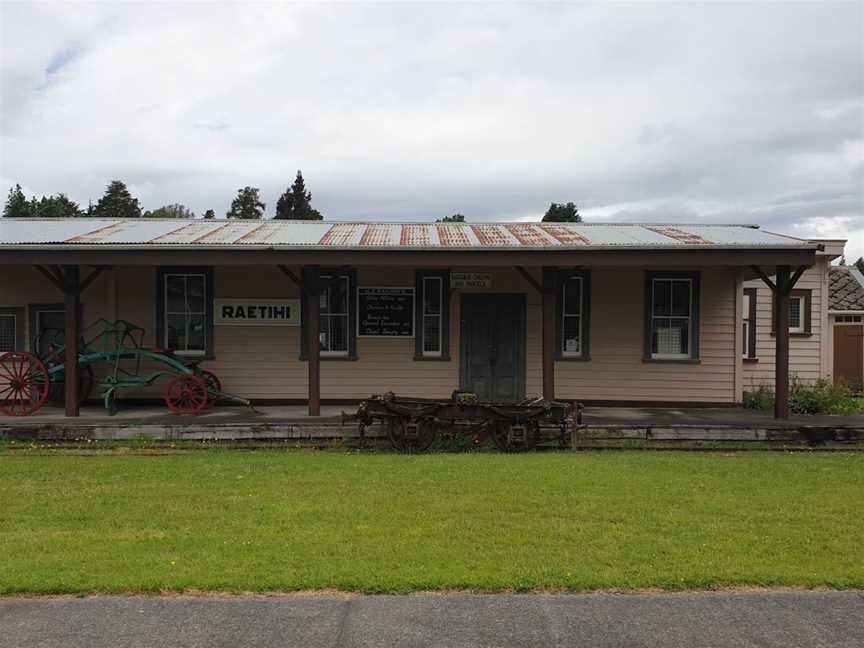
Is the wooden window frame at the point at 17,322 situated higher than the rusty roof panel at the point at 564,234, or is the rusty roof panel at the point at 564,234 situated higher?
the rusty roof panel at the point at 564,234

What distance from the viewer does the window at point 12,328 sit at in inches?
494

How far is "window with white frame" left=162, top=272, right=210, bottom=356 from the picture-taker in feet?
41.4

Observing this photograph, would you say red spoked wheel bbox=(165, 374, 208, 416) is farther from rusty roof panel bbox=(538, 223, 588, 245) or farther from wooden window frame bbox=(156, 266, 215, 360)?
rusty roof panel bbox=(538, 223, 588, 245)

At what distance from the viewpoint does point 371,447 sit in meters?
10.3

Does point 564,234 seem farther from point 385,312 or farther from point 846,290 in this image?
point 846,290

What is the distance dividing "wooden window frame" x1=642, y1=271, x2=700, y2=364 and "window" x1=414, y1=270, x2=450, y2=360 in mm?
3541

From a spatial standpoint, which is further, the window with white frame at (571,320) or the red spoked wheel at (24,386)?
the window with white frame at (571,320)

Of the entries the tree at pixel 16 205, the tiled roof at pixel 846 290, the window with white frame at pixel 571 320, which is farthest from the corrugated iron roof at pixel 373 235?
the tree at pixel 16 205

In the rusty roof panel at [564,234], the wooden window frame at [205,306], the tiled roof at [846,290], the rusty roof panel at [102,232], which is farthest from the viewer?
the tiled roof at [846,290]

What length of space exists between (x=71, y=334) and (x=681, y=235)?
32.7 ft

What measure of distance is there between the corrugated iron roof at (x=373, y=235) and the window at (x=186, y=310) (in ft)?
2.72

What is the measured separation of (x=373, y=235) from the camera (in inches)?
476

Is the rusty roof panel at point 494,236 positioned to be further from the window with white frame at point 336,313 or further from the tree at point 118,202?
the tree at point 118,202

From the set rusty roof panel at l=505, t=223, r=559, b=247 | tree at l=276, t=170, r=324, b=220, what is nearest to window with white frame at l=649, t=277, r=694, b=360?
rusty roof panel at l=505, t=223, r=559, b=247
